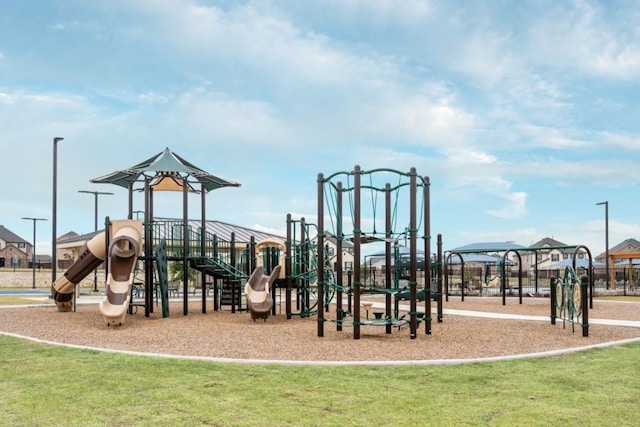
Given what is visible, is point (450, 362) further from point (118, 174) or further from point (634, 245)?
point (634, 245)

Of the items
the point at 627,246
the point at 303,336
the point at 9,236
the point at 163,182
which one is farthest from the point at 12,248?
the point at 303,336

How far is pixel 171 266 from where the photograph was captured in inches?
1495

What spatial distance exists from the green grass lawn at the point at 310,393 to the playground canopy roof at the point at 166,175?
9.27 m

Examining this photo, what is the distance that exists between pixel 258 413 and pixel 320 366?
2.63 metres

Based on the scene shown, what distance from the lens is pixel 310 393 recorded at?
285 inches

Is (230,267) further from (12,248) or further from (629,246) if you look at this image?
(12,248)

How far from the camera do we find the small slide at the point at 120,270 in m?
15.1

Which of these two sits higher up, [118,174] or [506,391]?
[118,174]

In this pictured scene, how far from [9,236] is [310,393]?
96.0m

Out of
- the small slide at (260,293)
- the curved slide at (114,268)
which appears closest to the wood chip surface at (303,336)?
the small slide at (260,293)

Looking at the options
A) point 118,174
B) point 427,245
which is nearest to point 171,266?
point 118,174

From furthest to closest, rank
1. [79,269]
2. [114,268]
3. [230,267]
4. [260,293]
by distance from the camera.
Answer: [230,267]
[79,269]
[260,293]
[114,268]

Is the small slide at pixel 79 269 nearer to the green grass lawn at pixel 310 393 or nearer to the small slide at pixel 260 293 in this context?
the small slide at pixel 260 293

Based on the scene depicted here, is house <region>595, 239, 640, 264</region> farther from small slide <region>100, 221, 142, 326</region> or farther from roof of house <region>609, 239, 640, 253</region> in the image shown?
small slide <region>100, 221, 142, 326</region>
